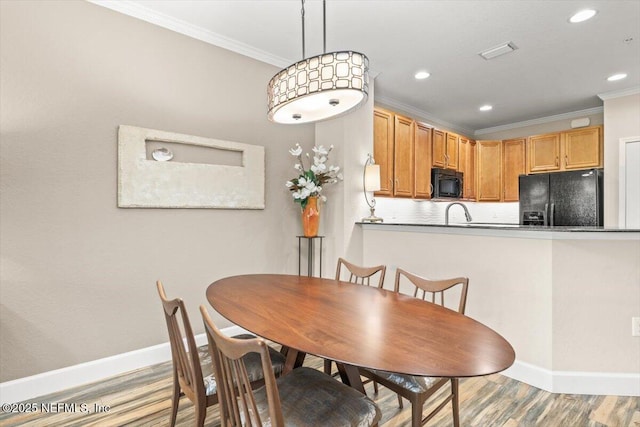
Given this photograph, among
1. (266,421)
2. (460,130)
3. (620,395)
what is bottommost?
(620,395)

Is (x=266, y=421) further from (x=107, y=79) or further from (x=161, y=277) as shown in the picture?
(x=107, y=79)

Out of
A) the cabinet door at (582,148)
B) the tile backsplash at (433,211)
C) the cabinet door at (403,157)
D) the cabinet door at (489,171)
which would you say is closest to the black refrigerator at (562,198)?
the cabinet door at (582,148)

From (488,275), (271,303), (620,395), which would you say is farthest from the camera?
(488,275)

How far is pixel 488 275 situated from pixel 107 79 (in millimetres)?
3183

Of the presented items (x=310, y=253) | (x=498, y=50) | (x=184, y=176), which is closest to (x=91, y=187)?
(x=184, y=176)

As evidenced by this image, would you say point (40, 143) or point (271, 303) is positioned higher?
point (40, 143)

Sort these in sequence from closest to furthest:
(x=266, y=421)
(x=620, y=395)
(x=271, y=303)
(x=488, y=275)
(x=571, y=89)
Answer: (x=266, y=421) → (x=271, y=303) → (x=620, y=395) → (x=488, y=275) → (x=571, y=89)

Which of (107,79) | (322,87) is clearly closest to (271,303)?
(322,87)

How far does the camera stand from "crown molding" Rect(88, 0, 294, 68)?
2477 millimetres

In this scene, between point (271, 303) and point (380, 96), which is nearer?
point (271, 303)

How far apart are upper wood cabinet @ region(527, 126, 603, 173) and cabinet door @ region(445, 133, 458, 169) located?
1081 millimetres

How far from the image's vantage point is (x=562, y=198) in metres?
4.47

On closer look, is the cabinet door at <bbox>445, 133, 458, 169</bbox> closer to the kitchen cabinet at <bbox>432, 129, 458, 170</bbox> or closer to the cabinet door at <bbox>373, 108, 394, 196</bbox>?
the kitchen cabinet at <bbox>432, 129, 458, 170</bbox>

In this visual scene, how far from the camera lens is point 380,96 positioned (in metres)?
4.41
